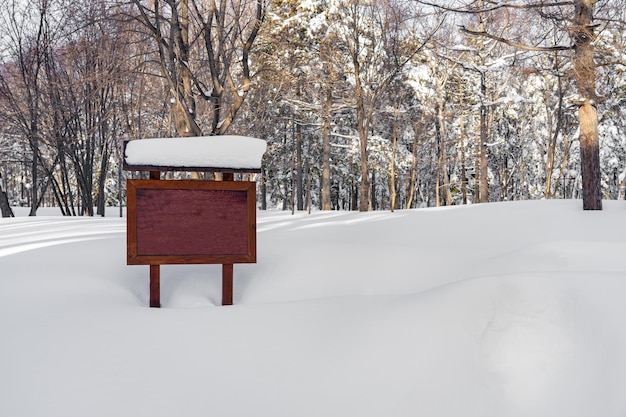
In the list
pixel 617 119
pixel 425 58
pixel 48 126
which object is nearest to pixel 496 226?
pixel 48 126

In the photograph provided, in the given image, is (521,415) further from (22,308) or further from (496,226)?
(496,226)

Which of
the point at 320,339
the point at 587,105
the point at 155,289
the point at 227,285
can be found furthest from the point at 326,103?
the point at 320,339

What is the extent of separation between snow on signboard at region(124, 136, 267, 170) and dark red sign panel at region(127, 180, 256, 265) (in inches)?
9.3

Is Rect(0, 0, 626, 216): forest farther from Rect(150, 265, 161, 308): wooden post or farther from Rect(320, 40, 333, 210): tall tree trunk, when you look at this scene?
Rect(150, 265, 161, 308): wooden post

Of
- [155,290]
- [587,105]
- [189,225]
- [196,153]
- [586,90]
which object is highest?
[586,90]

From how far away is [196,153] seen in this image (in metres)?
4.86

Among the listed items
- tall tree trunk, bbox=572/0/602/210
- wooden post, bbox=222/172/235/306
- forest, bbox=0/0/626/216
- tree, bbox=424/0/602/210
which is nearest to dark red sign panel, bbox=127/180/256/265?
wooden post, bbox=222/172/235/306

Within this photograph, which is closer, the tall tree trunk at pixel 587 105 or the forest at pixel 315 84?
the tall tree trunk at pixel 587 105

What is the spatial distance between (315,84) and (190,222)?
1717 centimetres

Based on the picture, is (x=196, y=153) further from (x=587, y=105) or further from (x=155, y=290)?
(x=587, y=105)

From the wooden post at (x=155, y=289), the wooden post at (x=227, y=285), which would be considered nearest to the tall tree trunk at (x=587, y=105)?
the wooden post at (x=227, y=285)

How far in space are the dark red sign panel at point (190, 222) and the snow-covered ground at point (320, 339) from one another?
51cm

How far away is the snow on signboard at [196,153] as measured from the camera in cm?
475

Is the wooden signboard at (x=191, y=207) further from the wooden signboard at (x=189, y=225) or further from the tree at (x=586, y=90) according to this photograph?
the tree at (x=586, y=90)
